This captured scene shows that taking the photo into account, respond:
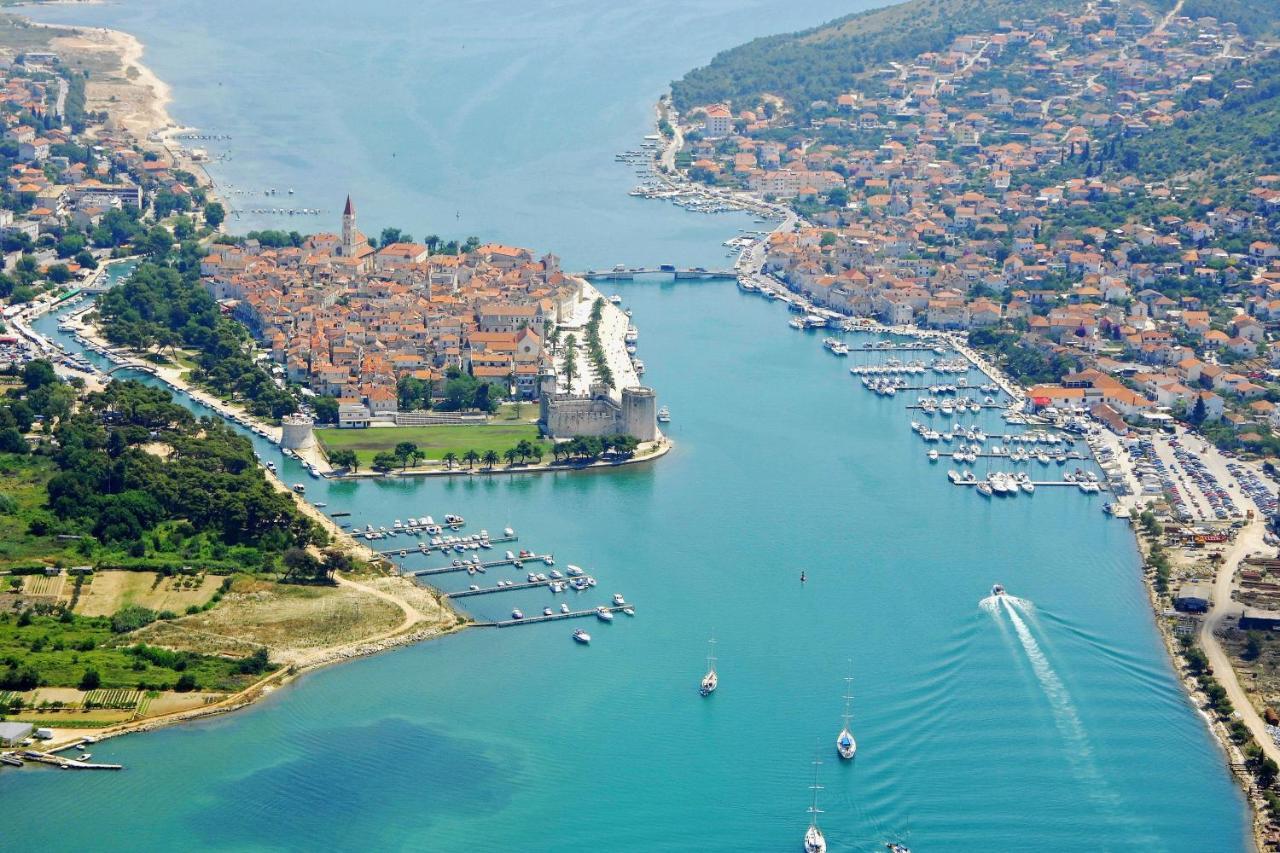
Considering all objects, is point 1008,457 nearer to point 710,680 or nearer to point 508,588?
point 508,588

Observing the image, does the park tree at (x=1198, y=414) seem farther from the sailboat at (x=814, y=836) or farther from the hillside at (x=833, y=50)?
the hillside at (x=833, y=50)

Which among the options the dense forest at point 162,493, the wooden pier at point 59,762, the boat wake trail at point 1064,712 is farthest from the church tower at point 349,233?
the wooden pier at point 59,762

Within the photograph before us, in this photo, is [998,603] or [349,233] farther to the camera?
[349,233]

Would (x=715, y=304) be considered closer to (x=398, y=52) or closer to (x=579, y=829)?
(x=579, y=829)

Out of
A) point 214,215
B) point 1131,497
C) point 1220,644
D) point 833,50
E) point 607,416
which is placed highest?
point 833,50

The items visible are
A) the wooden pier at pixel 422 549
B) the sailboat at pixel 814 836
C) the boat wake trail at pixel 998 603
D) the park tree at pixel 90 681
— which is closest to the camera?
the sailboat at pixel 814 836

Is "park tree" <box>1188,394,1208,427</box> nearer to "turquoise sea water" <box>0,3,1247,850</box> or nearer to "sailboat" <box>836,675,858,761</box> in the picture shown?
"turquoise sea water" <box>0,3,1247,850</box>

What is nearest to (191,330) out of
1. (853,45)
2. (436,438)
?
(436,438)
